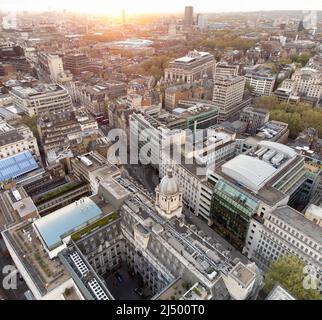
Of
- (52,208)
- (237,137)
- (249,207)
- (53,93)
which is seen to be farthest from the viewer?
(53,93)

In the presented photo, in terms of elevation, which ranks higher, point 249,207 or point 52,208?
point 249,207

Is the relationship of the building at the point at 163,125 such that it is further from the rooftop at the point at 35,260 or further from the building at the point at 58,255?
the rooftop at the point at 35,260

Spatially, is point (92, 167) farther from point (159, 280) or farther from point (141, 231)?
point (159, 280)

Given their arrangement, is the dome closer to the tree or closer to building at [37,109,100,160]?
the tree

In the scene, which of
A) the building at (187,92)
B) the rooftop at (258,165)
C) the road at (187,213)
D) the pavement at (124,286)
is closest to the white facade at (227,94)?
the building at (187,92)

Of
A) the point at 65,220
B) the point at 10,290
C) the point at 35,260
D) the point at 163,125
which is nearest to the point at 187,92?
the point at 163,125

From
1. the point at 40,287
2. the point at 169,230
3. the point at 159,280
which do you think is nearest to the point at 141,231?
the point at 169,230

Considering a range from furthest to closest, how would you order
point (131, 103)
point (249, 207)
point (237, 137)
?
point (131, 103)
point (237, 137)
point (249, 207)
